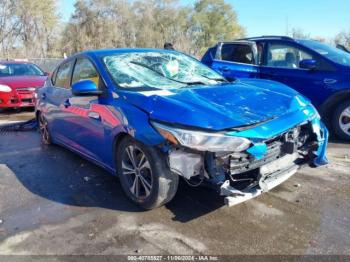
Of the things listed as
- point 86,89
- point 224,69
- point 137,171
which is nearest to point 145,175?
point 137,171

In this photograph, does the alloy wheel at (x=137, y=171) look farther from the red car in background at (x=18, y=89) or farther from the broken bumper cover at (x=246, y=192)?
the red car in background at (x=18, y=89)

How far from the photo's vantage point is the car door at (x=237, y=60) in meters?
7.11

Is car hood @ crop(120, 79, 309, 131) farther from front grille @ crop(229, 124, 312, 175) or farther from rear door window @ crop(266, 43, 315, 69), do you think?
rear door window @ crop(266, 43, 315, 69)

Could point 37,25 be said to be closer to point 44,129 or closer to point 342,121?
point 44,129

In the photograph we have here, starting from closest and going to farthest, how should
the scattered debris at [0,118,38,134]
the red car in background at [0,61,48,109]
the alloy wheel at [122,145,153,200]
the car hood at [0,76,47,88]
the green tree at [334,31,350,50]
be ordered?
the alloy wheel at [122,145,153,200] < the scattered debris at [0,118,38,134] < the red car in background at [0,61,48,109] < the car hood at [0,76,47,88] < the green tree at [334,31,350,50]

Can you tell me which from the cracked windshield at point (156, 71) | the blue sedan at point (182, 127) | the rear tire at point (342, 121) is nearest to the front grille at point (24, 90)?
the blue sedan at point (182, 127)

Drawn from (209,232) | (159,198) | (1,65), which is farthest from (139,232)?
(1,65)

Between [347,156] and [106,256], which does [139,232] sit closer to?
[106,256]

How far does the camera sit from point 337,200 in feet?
12.4

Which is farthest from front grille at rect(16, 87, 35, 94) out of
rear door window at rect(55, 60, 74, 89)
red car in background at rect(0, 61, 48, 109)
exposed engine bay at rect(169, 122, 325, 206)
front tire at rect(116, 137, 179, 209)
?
exposed engine bay at rect(169, 122, 325, 206)

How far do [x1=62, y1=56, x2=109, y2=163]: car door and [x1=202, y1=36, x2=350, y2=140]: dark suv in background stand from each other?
3147 millimetres

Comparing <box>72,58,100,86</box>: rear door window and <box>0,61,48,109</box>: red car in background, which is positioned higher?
<box>72,58,100,86</box>: rear door window

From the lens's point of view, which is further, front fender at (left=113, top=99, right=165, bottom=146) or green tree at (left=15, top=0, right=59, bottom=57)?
green tree at (left=15, top=0, right=59, bottom=57)

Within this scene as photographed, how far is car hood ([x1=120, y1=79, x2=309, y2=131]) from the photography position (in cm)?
312
